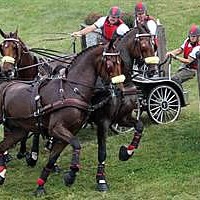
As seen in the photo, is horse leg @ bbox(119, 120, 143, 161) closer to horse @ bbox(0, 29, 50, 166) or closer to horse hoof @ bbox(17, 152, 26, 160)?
horse @ bbox(0, 29, 50, 166)

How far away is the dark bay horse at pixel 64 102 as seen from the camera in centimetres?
814

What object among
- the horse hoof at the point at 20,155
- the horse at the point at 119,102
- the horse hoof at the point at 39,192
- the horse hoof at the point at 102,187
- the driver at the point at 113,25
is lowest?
the horse hoof at the point at 20,155

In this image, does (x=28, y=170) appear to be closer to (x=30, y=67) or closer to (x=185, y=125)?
(x=30, y=67)

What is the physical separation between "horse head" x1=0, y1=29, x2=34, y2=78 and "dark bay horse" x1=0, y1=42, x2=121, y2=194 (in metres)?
0.60

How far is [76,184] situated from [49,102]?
4.49 ft

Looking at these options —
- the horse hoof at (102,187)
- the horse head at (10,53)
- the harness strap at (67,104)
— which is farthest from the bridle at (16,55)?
the horse hoof at (102,187)

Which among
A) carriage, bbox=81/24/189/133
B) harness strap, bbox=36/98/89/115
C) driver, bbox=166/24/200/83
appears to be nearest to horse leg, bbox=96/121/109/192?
harness strap, bbox=36/98/89/115

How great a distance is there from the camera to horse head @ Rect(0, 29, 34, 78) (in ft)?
30.3

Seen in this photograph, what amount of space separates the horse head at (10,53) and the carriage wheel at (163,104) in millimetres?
3162

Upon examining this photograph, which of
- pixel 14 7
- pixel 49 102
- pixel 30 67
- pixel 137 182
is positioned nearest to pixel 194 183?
pixel 137 182

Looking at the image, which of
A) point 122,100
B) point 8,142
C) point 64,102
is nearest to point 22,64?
point 8,142

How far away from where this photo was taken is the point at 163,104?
12.1 meters

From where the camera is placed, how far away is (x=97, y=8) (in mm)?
25906

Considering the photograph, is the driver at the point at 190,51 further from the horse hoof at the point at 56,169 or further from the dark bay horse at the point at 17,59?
the horse hoof at the point at 56,169
